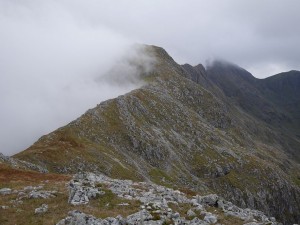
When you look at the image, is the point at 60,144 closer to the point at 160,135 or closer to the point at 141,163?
the point at 141,163

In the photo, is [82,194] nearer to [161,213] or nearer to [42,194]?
[42,194]

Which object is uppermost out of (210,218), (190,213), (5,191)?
(5,191)

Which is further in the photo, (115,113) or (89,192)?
(115,113)

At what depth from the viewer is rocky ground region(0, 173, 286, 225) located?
30.9m

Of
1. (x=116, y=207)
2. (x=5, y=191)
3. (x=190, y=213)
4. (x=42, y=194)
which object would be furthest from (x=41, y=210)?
(x=190, y=213)

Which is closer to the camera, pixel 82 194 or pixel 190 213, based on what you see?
pixel 190 213

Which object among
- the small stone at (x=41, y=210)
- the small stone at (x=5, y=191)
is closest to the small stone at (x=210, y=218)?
the small stone at (x=41, y=210)

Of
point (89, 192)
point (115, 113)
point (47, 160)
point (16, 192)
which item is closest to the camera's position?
point (89, 192)

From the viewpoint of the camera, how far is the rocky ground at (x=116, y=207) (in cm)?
3094

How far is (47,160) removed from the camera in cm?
10638

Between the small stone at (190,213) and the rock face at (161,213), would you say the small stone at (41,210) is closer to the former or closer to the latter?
the rock face at (161,213)

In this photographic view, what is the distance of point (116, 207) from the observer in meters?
35.0

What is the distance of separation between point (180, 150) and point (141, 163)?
37.0m

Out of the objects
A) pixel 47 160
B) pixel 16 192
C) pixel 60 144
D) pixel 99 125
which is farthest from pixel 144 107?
pixel 16 192
